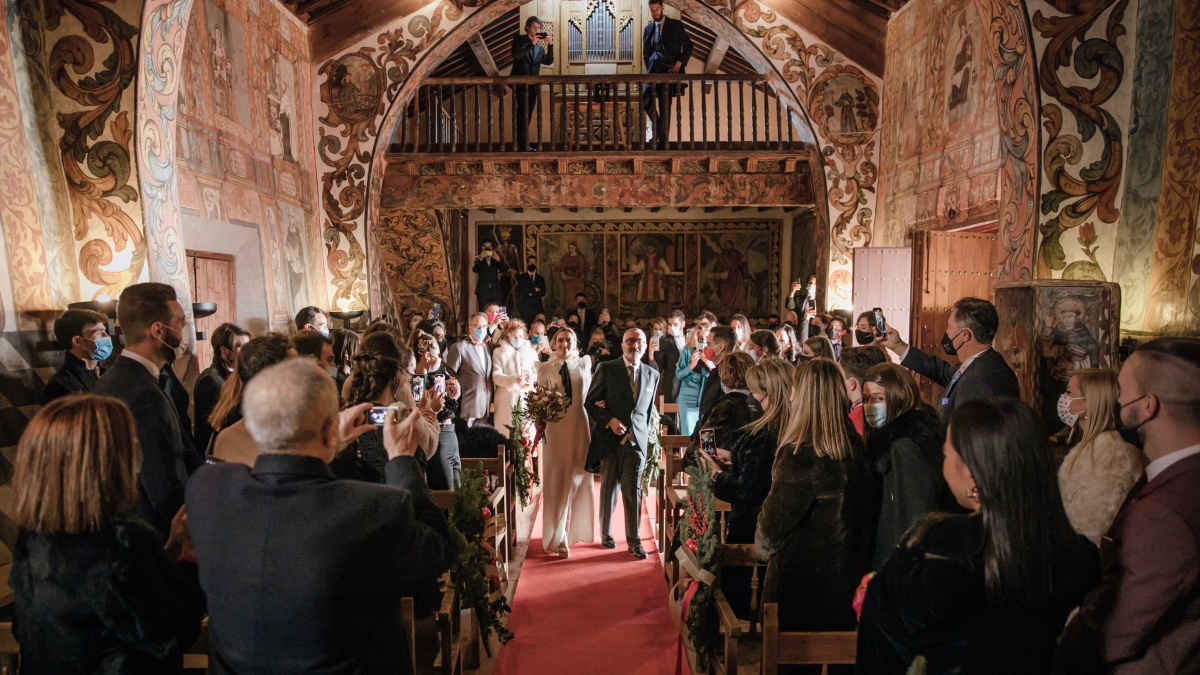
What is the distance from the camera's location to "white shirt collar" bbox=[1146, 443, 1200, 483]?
196 cm

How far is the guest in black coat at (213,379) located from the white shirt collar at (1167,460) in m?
4.01

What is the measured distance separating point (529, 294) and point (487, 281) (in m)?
0.80

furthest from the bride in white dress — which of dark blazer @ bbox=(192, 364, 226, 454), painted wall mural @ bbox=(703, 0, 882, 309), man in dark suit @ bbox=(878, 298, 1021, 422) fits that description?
painted wall mural @ bbox=(703, 0, 882, 309)

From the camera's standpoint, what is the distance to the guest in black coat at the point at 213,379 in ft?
14.0

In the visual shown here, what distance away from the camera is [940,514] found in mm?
1850

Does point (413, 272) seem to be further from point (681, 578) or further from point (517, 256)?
point (681, 578)

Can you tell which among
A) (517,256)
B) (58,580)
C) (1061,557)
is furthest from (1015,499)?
(517,256)

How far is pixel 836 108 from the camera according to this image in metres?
10.1

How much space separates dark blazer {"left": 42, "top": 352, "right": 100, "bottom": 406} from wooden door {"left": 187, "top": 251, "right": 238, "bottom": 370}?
272 cm

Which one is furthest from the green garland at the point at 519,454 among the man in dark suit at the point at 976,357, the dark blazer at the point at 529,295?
the dark blazer at the point at 529,295

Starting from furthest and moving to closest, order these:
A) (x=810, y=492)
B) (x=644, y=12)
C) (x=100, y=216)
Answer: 1. (x=644, y=12)
2. (x=100, y=216)
3. (x=810, y=492)

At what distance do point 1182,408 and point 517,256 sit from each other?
14.7 metres

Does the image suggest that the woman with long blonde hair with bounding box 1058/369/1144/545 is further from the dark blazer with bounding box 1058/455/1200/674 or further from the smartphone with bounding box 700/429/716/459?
the smartphone with bounding box 700/429/716/459

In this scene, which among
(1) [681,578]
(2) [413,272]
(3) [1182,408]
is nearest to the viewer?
(3) [1182,408]
